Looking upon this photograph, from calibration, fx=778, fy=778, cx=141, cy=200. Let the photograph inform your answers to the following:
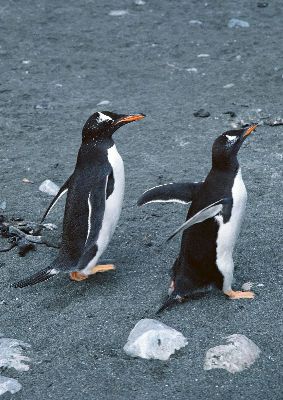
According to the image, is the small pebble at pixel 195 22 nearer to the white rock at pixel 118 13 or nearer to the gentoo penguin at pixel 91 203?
the white rock at pixel 118 13

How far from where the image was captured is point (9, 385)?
297 centimetres

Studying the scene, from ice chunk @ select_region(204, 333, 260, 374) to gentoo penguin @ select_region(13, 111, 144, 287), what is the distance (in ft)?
2.69

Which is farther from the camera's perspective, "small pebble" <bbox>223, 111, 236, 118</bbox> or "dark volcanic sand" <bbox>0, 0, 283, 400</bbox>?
"small pebble" <bbox>223, 111, 236, 118</bbox>

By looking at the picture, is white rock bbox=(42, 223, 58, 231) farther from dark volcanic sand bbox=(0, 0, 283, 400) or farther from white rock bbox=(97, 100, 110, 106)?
white rock bbox=(97, 100, 110, 106)

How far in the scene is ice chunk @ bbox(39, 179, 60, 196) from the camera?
4695 millimetres

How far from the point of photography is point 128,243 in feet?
13.5

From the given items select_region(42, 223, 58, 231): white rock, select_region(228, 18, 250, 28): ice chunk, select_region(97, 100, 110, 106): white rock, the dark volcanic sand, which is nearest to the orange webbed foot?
the dark volcanic sand

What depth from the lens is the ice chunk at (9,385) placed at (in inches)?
116

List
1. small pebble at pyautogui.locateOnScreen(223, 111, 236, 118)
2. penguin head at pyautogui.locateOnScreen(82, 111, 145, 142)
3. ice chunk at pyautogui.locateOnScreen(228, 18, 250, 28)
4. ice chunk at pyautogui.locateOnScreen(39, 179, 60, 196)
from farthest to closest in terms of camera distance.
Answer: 1. ice chunk at pyautogui.locateOnScreen(228, 18, 250, 28)
2. small pebble at pyautogui.locateOnScreen(223, 111, 236, 118)
3. ice chunk at pyautogui.locateOnScreen(39, 179, 60, 196)
4. penguin head at pyautogui.locateOnScreen(82, 111, 145, 142)

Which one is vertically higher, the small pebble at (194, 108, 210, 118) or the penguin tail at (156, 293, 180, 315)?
the penguin tail at (156, 293, 180, 315)

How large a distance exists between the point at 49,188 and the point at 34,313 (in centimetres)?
137

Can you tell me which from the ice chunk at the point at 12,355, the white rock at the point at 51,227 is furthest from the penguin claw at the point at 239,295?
the white rock at the point at 51,227

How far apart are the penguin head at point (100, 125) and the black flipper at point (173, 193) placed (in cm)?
38

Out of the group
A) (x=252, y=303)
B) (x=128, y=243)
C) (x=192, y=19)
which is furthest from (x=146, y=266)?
(x=192, y=19)
